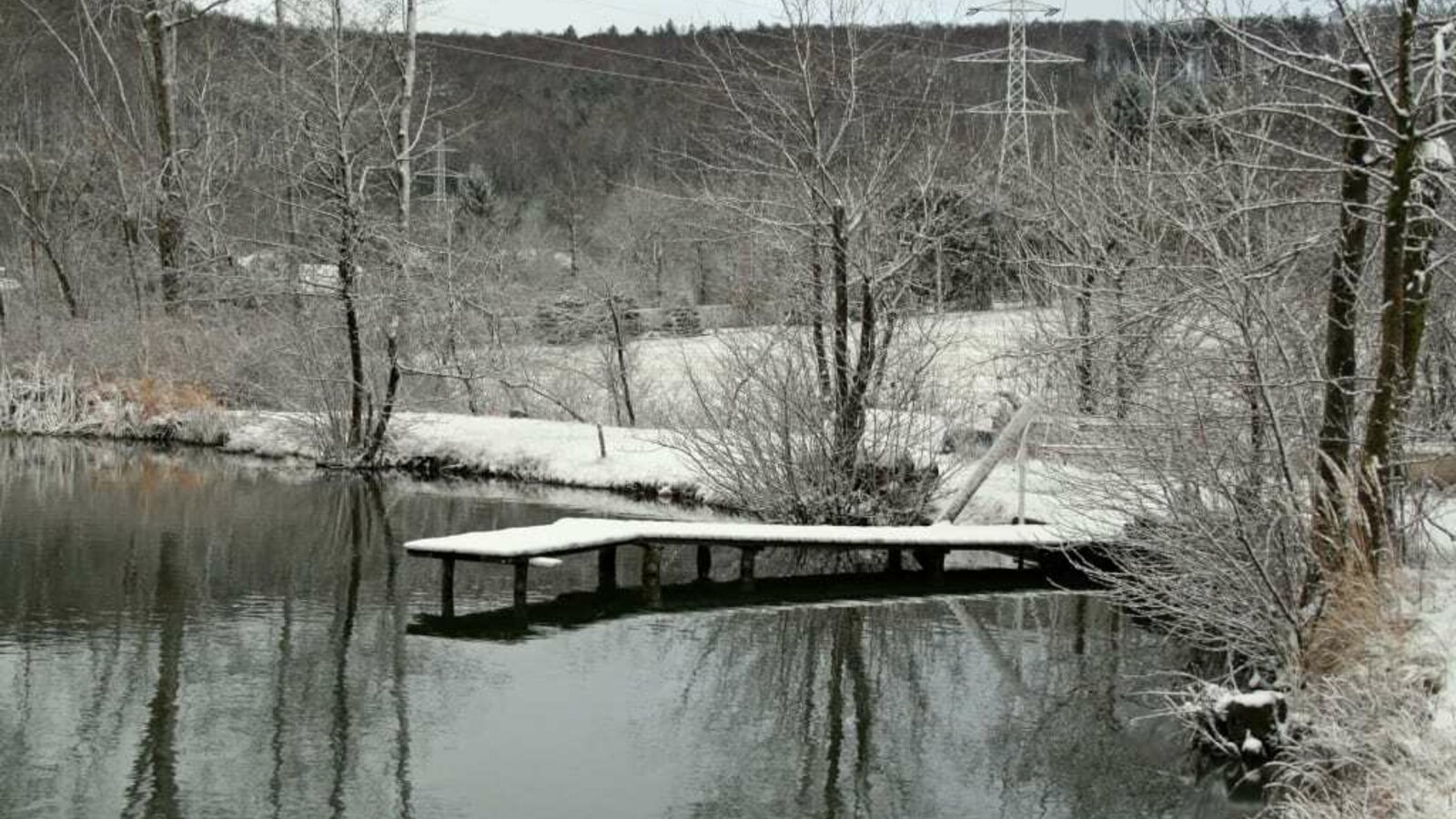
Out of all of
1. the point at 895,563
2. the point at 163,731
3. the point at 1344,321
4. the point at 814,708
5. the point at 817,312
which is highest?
the point at 817,312

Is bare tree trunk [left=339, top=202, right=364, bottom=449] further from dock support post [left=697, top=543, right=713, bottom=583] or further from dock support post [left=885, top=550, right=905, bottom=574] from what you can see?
dock support post [left=885, top=550, right=905, bottom=574]

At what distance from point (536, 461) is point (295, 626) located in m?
9.52

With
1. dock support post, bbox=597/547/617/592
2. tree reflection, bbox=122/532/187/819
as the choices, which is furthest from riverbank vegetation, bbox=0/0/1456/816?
tree reflection, bbox=122/532/187/819

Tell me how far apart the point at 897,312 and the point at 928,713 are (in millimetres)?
6142

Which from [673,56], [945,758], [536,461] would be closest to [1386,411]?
[945,758]

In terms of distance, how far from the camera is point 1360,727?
780cm

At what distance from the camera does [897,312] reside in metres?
15.7

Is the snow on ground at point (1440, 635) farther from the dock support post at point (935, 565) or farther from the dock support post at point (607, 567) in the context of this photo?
the dock support post at point (607, 567)

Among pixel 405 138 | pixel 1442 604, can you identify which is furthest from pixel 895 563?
pixel 405 138

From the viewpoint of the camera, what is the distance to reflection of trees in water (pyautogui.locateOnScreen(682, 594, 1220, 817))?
8656 mm

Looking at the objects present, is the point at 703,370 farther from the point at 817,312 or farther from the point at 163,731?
the point at 163,731

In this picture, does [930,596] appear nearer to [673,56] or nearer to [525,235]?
[525,235]

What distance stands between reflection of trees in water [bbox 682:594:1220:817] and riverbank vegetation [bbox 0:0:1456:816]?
65 centimetres

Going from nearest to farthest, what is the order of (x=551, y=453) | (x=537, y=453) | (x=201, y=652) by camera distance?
(x=201, y=652)
(x=551, y=453)
(x=537, y=453)
